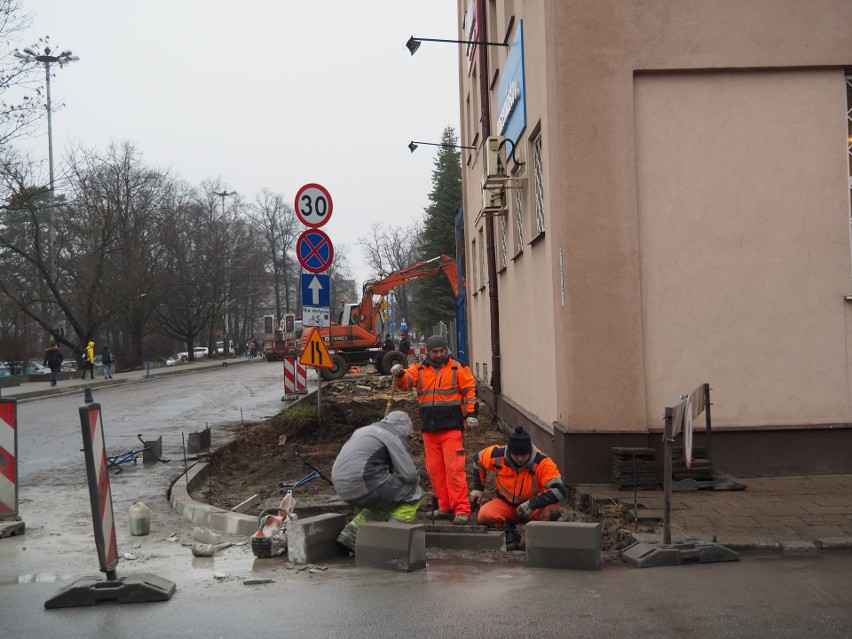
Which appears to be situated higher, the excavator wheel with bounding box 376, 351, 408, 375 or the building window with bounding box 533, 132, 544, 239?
the building window with bounding box 533, 132, 544, 239

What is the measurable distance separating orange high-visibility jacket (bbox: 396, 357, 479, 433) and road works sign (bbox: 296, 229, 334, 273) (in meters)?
3.58

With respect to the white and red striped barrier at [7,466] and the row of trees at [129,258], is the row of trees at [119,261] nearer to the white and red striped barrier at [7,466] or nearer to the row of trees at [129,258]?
the row of trees at [129,258]

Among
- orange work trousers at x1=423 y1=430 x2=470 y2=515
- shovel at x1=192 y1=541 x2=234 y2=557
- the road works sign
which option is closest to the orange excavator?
the road works sign

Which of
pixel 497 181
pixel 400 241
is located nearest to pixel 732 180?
pixel 497 181

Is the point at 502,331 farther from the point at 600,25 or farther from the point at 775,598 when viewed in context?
the point at 775,598

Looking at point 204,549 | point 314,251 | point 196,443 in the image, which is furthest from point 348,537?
point 196,443

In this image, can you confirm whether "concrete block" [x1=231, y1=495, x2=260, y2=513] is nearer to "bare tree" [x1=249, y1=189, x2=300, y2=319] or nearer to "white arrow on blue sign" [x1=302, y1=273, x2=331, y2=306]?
"white arrow on blue sign" [x1=302, y1=273, x2=331, y2=306]

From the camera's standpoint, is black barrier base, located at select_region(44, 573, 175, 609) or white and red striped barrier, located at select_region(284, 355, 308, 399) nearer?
black barrier base, located at select_region(44, 573, 175, 609)

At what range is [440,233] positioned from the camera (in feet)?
204

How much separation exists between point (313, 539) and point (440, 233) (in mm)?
56002

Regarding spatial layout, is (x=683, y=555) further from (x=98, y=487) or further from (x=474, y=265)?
(x=474, y=265)

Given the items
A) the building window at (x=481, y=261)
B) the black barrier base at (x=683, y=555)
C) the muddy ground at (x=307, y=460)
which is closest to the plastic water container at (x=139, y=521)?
the muddy ground at (x=307, y=460)

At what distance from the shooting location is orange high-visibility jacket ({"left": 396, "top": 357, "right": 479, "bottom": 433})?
8586 mm

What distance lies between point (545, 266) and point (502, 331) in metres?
6.02
